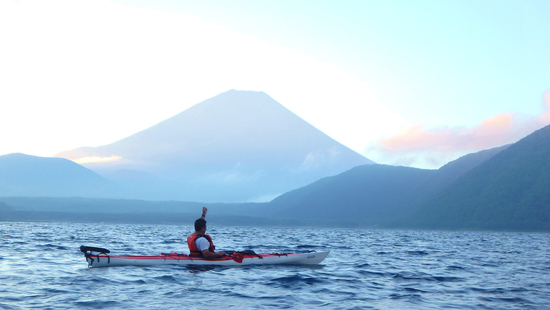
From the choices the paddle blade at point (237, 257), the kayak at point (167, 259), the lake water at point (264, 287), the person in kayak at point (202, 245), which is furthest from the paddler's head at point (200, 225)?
the paddle blade at point (237, 257)

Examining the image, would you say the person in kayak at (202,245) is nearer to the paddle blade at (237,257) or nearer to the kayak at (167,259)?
the kayak at (167,259)

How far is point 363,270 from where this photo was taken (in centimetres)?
2266

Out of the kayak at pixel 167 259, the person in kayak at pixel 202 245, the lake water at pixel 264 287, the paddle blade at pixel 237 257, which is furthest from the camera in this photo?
the paddle blade at pixel 237 257

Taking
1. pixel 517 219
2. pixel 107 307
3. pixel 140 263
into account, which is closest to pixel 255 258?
pixel 140 263

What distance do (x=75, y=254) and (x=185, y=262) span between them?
1012cm

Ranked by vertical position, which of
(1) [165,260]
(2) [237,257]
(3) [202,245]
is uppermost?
(3) [202,245]

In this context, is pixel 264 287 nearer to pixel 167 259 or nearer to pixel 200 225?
pixel 200 225

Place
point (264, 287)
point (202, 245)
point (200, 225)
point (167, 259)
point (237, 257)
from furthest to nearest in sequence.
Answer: point (237, 257) < point (167, 259) < point (202, 245) < point (200, 225) < point (264, 287)

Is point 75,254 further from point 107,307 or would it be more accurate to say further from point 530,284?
point 530,284

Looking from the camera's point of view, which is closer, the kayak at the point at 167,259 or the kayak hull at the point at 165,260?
the kayak at the point at 167,259

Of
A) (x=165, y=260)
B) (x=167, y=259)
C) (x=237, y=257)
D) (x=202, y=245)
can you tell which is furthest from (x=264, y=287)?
(x=165, y=260)

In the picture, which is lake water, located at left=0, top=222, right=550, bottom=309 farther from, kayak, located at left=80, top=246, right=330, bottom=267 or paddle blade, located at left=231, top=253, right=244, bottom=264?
paddle blade, located at left=231, top=253, right=244, bottom=264

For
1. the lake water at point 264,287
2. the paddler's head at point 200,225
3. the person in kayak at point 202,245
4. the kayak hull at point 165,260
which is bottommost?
the lake water at point 264,287

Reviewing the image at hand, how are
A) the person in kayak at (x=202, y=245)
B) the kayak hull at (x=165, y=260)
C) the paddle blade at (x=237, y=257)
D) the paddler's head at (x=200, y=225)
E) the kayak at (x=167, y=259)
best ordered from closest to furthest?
the paddler's head at (x=200, y=225)
the person in kayak at (x=202, y=245)
the kayak at (x=167, y=259)
the kayak hull at (x=165, y=260)
the paddle blade at (x=237, y=257)
